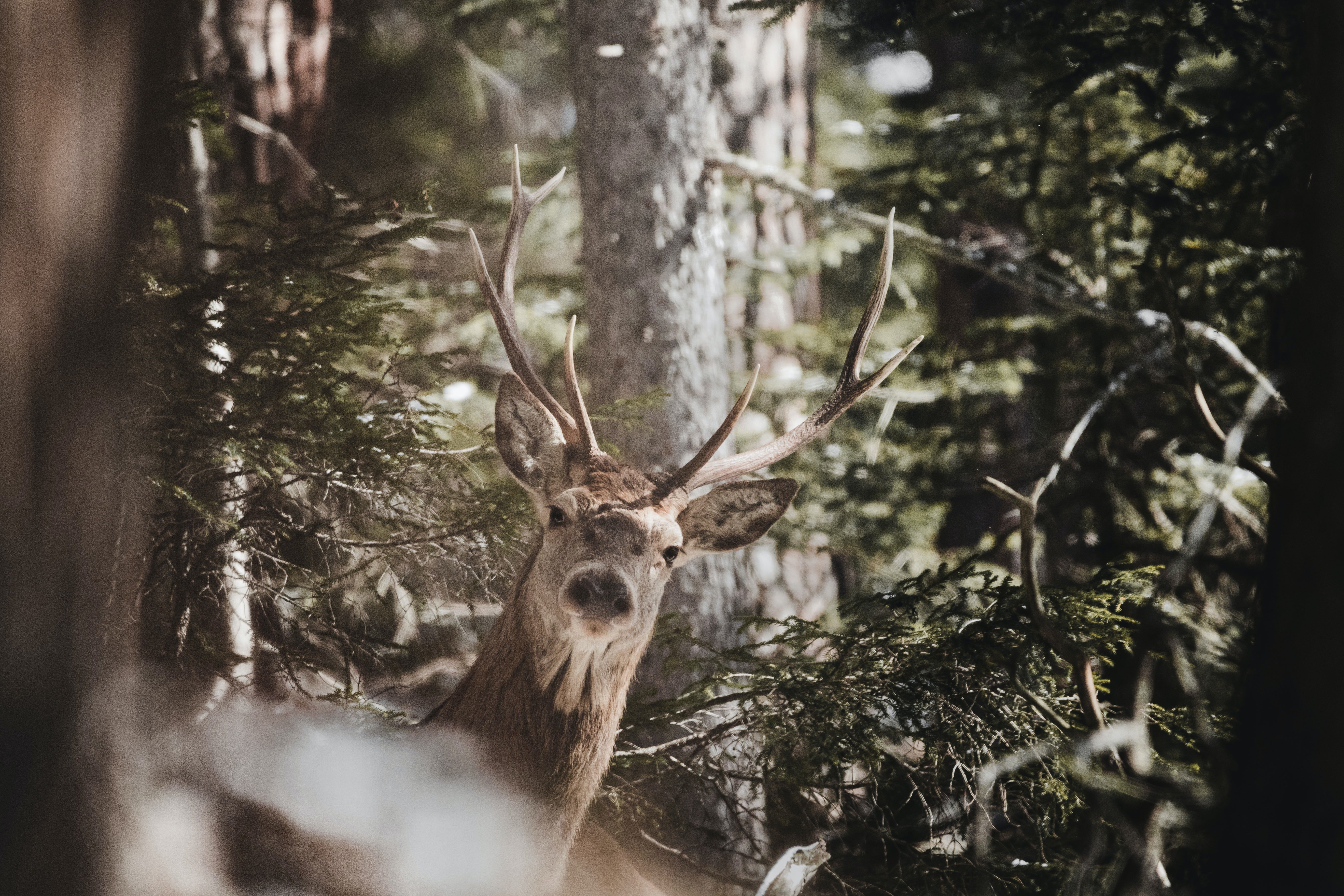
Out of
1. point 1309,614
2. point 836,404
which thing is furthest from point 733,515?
point 1309,614

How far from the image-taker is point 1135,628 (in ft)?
12.3

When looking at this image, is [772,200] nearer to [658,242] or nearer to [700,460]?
[658,242]

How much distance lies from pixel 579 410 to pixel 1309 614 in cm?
254

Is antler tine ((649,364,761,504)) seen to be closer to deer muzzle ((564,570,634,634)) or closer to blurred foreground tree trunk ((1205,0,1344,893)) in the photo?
deer muzzle ((564,570,634,634))

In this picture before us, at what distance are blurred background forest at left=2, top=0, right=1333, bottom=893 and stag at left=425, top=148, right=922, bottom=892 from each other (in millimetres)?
446

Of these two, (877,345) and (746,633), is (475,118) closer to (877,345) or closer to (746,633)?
(877,345)

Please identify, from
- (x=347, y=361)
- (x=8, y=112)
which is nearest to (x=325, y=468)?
(x=347, y=361)

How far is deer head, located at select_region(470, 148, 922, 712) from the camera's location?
3379 mm

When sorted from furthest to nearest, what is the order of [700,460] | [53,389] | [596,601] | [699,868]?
[699,868], [700,460], [596,601], [53,389]

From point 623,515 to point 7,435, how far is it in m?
2.15

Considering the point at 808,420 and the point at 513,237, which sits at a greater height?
the point at 513,237

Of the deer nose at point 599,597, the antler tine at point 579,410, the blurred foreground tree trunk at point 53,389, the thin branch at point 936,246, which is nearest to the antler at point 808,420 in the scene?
the antler tine at point 579,410

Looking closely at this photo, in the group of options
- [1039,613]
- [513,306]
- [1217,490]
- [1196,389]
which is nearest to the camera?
[1217,490]

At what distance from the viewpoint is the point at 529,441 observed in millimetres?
3816
